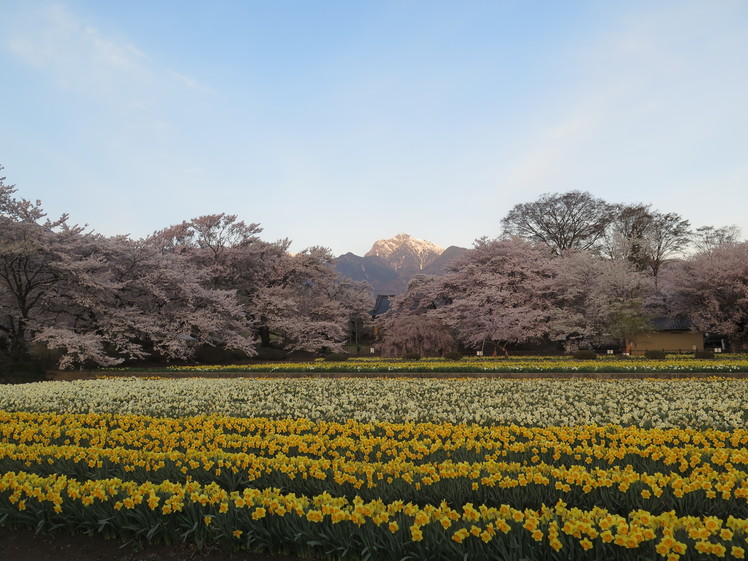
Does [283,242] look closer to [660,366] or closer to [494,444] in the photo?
[660,366]

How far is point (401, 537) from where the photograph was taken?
3.56m

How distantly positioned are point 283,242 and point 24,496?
33.8m

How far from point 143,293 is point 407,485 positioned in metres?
27.0

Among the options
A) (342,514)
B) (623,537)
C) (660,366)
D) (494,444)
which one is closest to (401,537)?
(342,514)

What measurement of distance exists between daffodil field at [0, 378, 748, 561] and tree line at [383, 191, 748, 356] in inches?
952

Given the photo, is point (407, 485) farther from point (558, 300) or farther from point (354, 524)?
point (558, 300)

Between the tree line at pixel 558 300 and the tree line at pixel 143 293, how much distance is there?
→ 274 inches

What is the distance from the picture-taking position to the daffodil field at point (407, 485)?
3395mm

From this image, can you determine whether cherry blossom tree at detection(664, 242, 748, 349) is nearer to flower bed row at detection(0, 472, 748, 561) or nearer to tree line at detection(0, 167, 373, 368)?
tree line at detection(0, 167, 373, 368)

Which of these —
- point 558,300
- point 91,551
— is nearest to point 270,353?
point 558,300

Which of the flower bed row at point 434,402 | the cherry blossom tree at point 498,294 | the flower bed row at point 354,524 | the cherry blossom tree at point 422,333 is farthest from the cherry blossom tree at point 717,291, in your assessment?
the flower bed row at point 354,524

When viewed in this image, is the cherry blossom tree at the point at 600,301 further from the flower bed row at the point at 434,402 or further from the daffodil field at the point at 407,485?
the daffodil field at the point at 407,485

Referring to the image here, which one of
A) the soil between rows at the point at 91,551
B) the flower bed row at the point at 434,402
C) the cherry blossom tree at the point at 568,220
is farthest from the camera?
the cherry blossom tree at the point at 568,220

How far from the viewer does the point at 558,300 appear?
3575 centimetres
